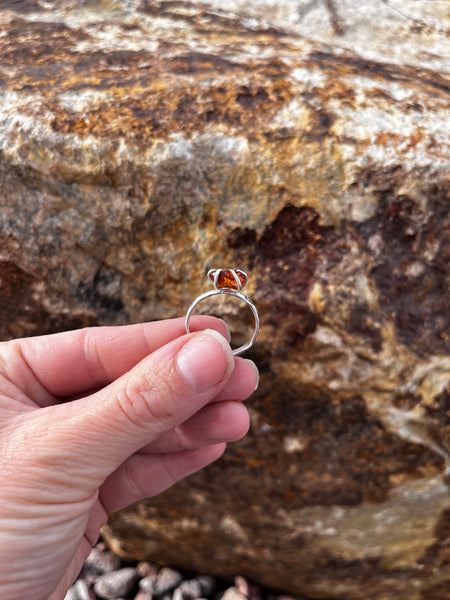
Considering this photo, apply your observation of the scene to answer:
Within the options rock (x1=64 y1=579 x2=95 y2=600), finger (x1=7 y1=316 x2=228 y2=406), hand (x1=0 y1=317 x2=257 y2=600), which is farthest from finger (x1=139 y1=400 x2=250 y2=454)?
rock (x1=64 y1=579 x2=95 y2=600)

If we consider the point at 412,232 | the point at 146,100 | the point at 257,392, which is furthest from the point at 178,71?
the point at 257,392

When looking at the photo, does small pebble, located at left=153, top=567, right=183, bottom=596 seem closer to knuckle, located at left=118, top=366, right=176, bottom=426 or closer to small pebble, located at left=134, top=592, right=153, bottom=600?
small pebble, located at left=134, top=592, right=153, bottom=600

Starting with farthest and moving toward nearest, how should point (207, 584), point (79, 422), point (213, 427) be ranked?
point (207, 584) < point (213, 427) < point (79, 422)

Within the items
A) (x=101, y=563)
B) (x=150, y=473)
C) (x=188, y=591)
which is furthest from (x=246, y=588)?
(x=150, y=473)

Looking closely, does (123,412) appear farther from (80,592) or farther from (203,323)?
(80,592)

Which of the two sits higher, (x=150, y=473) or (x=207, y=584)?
(x=150, y=473)

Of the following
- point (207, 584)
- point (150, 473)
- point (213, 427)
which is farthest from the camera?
point (207, 584)
